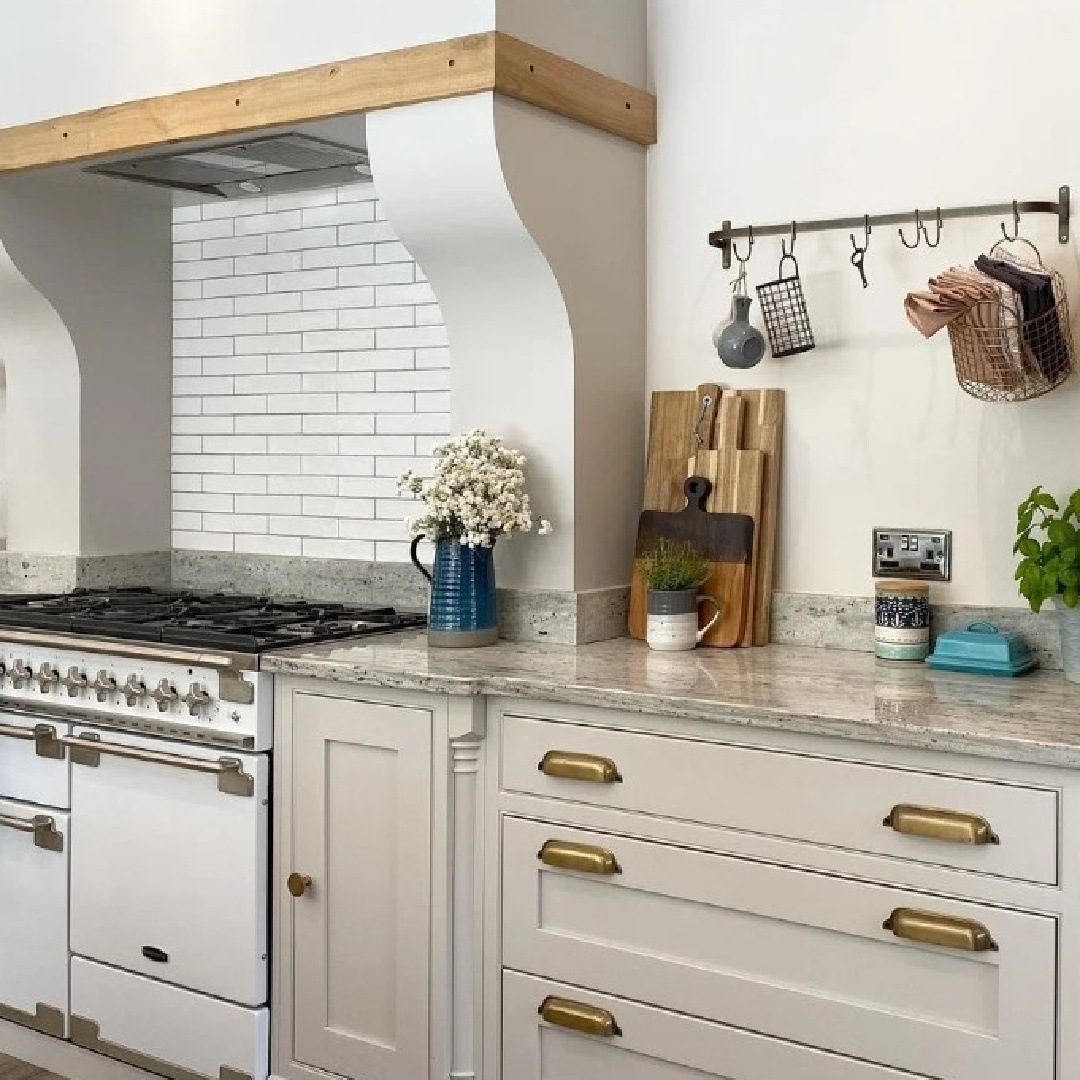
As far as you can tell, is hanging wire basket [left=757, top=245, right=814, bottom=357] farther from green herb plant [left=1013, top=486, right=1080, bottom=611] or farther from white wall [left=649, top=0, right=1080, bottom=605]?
green herb plant [left=1013, top=486, right=1080, bottom=611]

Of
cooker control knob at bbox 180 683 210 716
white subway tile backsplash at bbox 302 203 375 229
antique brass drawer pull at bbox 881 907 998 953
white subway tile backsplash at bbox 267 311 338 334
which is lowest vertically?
antique brass drawer pull at bbox 881 907 998 953

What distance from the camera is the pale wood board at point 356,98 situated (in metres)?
3.02

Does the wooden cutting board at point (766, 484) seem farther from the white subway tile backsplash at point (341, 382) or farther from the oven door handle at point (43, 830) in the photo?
the oven door handle at point (43, 830)

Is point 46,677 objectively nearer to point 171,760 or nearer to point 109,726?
point 109,726

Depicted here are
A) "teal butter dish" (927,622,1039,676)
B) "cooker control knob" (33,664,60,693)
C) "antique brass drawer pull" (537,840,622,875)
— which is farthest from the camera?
"cooker control knob" (33,664,60,693)

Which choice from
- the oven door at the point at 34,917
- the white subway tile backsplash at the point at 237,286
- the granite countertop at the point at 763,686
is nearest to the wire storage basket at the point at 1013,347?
the granite countertop at the point at 763,686

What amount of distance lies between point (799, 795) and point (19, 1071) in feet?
7.19

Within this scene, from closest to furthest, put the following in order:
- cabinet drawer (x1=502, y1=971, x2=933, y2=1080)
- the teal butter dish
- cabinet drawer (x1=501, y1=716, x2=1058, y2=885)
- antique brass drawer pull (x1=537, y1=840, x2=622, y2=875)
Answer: cabinet drawer (x1=501, y1=716, x2=1058, y2=885) → cabinet drawer (x1=502, y1=971, x2=933, y2=1080) → antique brass drawer pull (x1=537, y1=840, x2=622, y2=875) → the teal butter dish

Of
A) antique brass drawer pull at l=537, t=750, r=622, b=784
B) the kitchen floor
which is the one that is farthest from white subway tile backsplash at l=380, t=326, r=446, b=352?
the kitchen floor

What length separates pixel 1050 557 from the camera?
273cm

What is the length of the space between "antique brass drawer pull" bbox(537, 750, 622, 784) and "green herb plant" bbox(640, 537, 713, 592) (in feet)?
1.85

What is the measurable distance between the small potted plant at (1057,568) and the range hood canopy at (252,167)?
1.83m

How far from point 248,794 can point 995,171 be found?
6.73 ft

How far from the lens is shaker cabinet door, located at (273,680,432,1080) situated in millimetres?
2900
